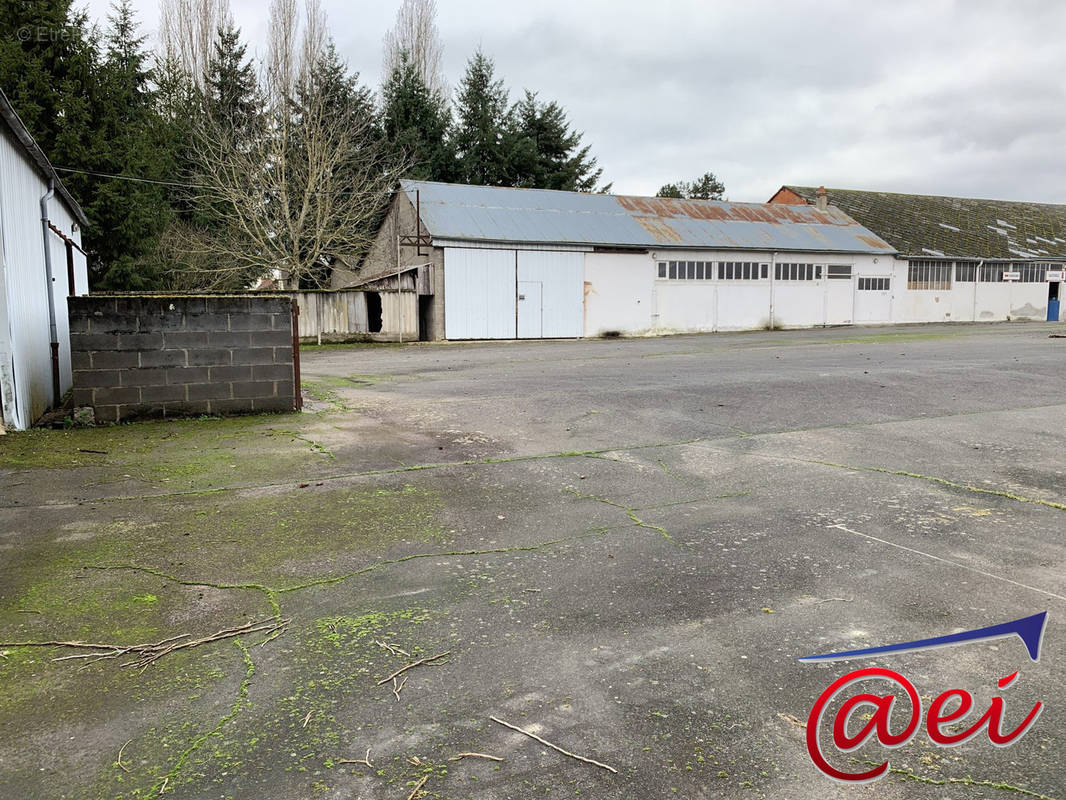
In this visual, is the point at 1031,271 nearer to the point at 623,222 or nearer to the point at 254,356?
the point at 623,222

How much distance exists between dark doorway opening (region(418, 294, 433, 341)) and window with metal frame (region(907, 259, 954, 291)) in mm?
24379

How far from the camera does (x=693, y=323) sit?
1228 inches

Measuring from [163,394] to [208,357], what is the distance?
69 cm

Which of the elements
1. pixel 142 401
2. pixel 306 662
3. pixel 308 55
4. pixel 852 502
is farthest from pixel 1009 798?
pixel 308 55

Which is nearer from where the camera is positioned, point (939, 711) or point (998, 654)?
point (939, 711)

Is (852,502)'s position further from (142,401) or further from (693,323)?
(693,323)

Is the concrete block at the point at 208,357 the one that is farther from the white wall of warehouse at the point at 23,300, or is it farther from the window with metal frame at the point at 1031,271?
the window with metal frame at the point at 1031,271

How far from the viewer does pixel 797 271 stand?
3322cm

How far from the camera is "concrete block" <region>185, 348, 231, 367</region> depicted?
30.3ft

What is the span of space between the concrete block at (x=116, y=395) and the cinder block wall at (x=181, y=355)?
1 cm

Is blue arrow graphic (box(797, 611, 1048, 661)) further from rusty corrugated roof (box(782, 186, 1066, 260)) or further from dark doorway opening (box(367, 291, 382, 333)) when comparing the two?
rusty corrugated roof (box(782, 186, 1066, 260))

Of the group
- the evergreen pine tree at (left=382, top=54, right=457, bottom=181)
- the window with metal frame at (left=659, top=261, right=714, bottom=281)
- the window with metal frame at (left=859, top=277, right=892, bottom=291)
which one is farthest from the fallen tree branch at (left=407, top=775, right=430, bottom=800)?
the window with metal frame at (left=859, top=277, right=892, bottom=291)

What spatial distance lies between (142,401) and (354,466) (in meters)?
3.82

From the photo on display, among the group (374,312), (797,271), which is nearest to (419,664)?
(374,312)
